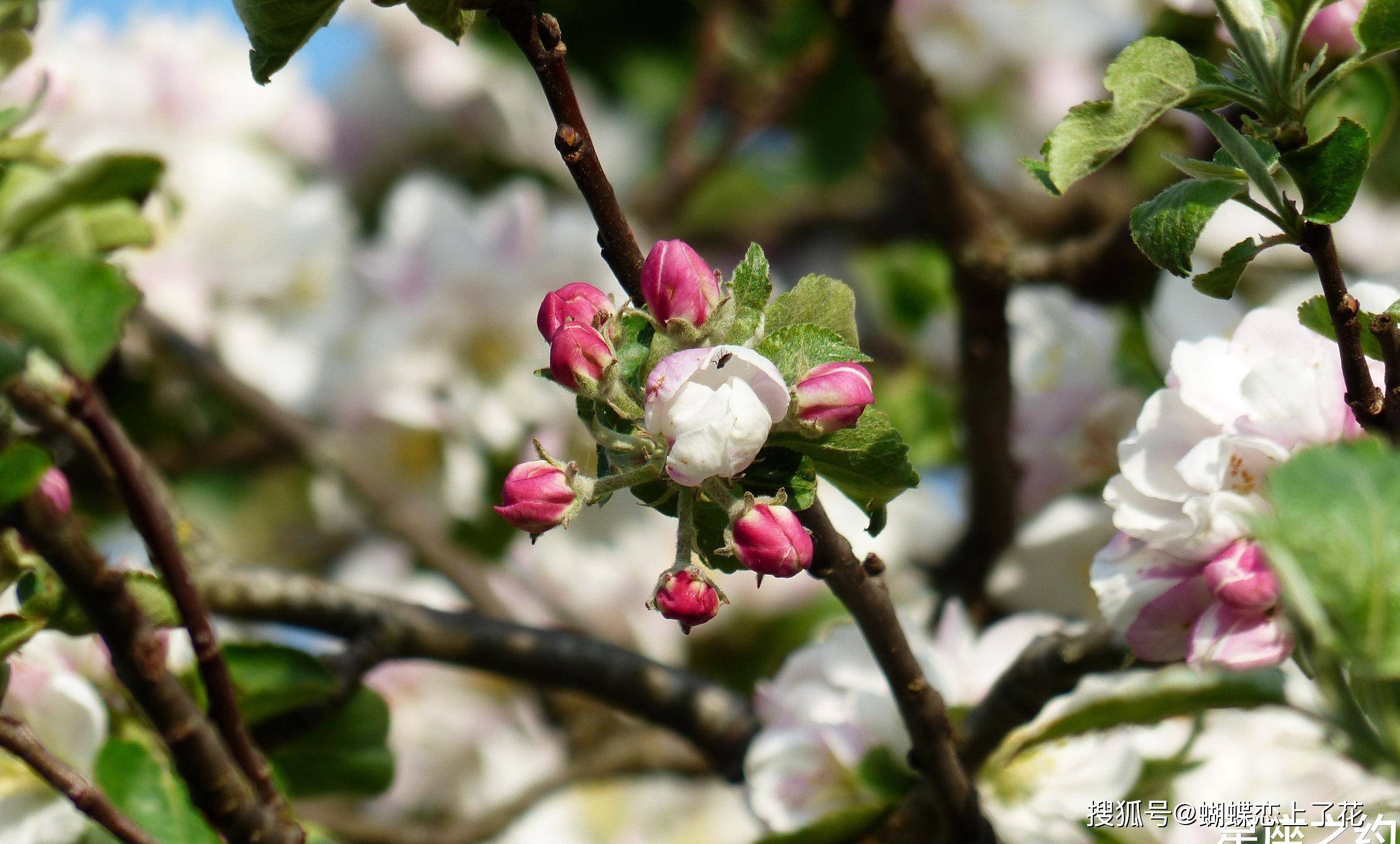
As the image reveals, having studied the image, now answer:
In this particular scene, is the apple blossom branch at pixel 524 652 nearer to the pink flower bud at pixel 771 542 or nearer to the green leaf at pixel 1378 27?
the pink flower bud at pixel 771 542

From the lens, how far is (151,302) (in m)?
1.87

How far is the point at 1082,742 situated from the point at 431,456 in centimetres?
113

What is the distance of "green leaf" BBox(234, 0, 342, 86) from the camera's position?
0.66 meters

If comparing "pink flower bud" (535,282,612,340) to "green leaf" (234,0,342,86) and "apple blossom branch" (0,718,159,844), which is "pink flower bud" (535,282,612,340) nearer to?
"green leaf" (234,0,342,86)

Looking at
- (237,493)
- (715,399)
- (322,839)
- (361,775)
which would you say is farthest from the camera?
(237,493)

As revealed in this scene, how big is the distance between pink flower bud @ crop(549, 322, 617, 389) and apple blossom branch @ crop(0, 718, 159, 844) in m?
0.40

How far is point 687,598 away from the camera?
637mm

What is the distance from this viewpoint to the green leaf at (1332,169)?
2.12ft

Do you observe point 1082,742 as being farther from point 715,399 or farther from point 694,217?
point 694,217

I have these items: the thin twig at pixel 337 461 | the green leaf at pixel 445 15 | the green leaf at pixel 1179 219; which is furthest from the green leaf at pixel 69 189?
the thin twig at pixel 337 461

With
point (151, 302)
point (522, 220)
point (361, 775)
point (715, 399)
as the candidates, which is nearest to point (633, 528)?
point (522, 220)

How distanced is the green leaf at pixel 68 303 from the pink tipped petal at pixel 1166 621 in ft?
1.95

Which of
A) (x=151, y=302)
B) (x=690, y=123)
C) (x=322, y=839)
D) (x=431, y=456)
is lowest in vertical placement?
(x=322, y=839)

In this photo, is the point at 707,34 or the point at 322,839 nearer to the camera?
the point at 322,839
